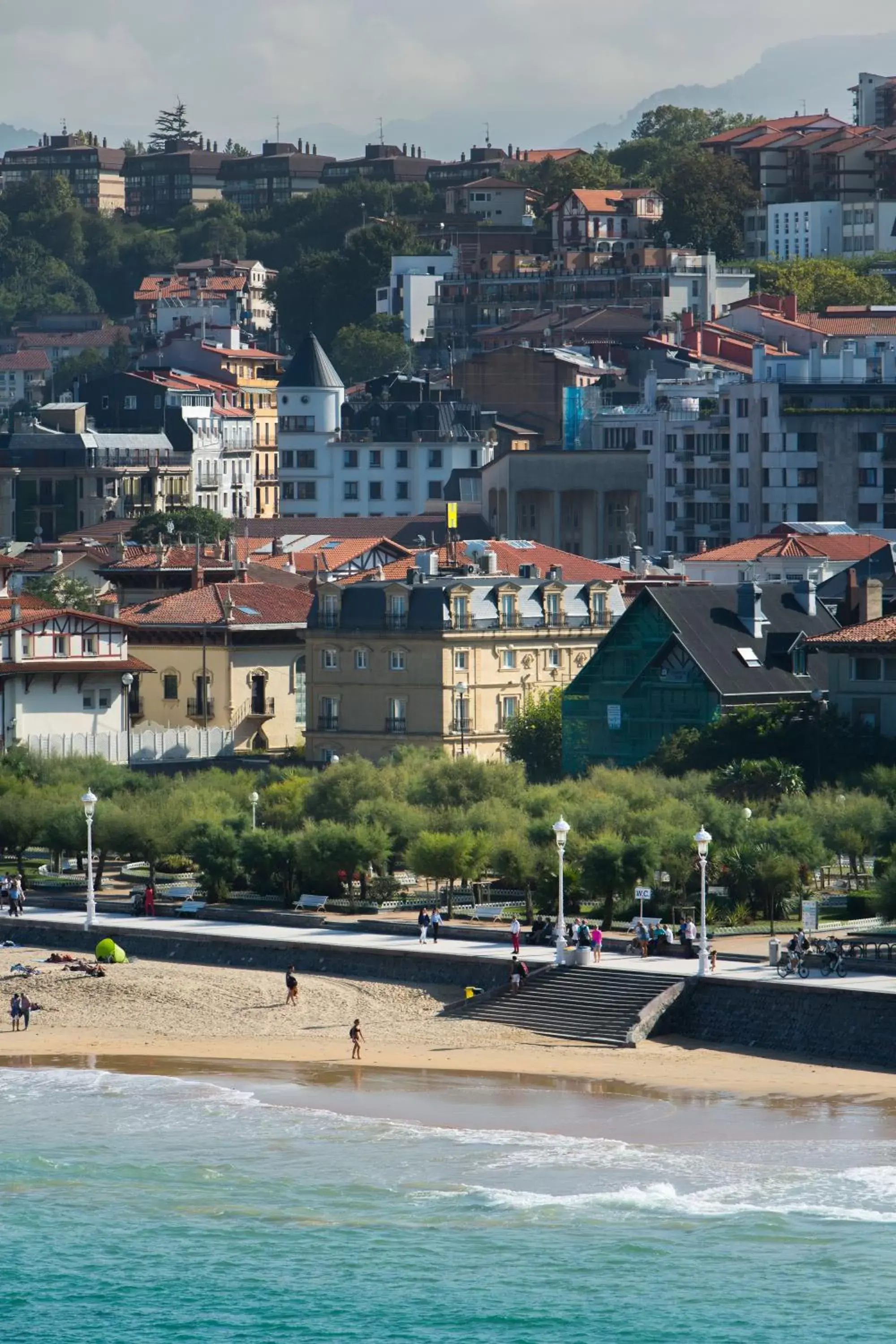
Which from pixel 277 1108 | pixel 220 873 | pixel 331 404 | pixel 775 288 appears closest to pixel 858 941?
pixel 277 1108

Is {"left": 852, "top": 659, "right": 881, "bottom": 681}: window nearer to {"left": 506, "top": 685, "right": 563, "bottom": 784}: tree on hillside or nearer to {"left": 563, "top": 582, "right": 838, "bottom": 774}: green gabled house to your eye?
{"left": 563, "top": 582, "right": 838, "bottom": 774}: green gabled house

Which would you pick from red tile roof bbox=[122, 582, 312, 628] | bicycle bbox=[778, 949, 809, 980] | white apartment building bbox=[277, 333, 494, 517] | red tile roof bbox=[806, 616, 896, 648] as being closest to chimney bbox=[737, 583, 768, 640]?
red tile roof bbox=[806, 616, 896, 648]

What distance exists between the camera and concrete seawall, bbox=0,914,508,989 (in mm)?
63625

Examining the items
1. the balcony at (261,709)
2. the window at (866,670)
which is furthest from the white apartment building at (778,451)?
the window at (866,670)

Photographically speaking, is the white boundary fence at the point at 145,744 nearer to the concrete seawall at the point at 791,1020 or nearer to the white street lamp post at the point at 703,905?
the white street lamp post at the point at 703,905

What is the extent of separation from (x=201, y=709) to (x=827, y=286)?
103567 millimetres

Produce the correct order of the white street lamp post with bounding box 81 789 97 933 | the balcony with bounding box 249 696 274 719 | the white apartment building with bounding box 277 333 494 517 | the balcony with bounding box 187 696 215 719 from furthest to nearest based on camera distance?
1. the white apartment building with bounding box 277 333 494 517
2. the balcony with bounding box 249 696 274 719
3. the balcony with bounding box 187 696 215 719
4. the white street lamp post with bounding box 81 789 97 933

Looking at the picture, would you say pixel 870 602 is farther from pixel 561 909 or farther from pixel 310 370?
pixel 310 370

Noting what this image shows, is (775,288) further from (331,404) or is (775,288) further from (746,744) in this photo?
(746,744)

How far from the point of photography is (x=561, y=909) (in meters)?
62.5

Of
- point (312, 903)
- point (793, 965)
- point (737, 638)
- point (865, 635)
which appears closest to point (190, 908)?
point (312, 903)

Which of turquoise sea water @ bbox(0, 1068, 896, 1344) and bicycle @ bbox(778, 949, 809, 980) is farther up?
bicycle @ bbox(778, 949, 809, 980)

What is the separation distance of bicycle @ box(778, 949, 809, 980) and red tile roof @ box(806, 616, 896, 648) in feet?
71.0

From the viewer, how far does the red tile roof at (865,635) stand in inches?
3142
